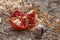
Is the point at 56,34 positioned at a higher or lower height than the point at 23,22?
lower

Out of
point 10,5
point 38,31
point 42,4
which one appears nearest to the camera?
point 38,31

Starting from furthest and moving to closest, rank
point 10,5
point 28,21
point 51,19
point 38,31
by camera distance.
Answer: point 10,5
point 51,19
point 28,21
point 38,31

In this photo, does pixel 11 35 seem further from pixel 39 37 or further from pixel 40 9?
pixel 40 9

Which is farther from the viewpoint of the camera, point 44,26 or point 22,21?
point 44,26

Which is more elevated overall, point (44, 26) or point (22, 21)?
point (22, 21)

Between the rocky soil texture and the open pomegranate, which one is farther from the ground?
the open pomegranate

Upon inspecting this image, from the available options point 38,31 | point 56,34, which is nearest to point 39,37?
point 38,31

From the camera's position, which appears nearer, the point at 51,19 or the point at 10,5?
the point at 51,19

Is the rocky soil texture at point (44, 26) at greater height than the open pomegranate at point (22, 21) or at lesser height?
lesser
